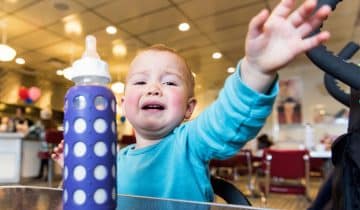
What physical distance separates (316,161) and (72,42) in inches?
179

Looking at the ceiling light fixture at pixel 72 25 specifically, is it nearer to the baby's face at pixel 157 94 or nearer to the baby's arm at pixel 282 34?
the baby's face at pixel 157 94

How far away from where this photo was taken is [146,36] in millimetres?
5465

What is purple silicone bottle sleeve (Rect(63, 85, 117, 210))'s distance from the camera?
0.32 m

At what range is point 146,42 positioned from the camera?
5.77 metres

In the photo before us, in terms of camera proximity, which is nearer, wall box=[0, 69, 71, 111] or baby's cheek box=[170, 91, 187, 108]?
baby's cheek box=[170, 91, 187, 108]

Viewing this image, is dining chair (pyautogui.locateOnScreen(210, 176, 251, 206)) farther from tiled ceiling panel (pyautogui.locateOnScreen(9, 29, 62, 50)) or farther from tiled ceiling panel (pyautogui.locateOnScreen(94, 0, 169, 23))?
tiled ceiling panel (pyautogui.locateOnScreen(9, 29, 62, 50))

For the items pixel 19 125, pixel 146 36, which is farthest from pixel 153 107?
pixel 19 125

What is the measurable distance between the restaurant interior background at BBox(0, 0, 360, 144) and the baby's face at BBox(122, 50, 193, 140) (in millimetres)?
2380

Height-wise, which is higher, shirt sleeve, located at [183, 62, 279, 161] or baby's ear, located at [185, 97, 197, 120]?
baby's ear, located at [185, 97, 197, 120]

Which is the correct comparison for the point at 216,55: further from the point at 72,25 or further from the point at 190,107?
the point at 190,107

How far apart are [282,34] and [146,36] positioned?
527cm

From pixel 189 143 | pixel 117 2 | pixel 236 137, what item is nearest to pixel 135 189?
pixel 189 143

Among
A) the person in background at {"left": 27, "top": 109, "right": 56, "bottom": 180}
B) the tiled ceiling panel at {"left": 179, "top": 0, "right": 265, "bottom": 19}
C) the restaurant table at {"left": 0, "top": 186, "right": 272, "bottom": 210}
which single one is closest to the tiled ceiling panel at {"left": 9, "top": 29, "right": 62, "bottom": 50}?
the person in background at {"left": 27, "top": 109, "right": 56, "bottom": 180}

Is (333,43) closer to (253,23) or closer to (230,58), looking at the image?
(230,58)
